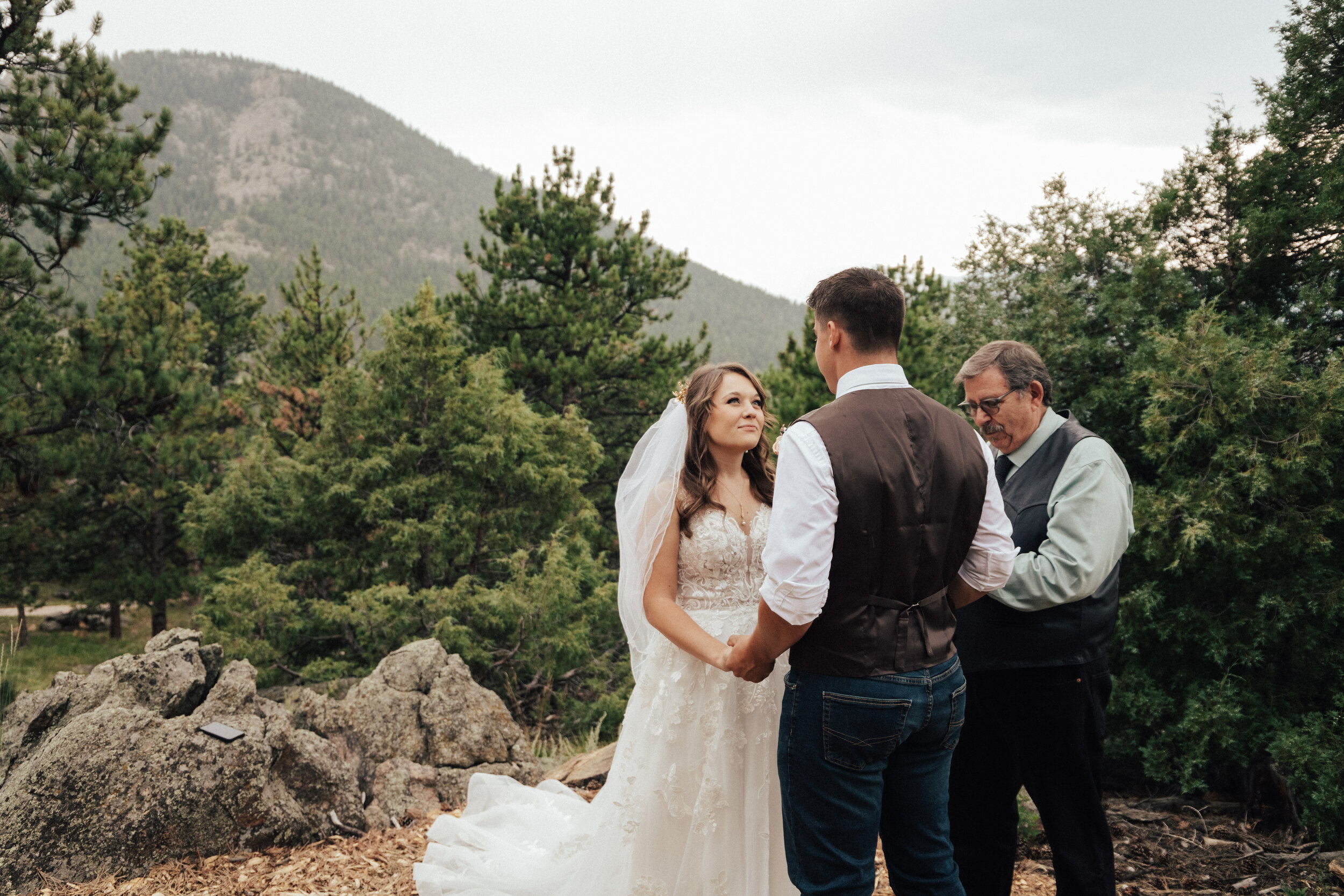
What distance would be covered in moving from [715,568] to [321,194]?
130m

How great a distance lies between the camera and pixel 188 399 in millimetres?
10047

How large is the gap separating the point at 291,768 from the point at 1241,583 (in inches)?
248

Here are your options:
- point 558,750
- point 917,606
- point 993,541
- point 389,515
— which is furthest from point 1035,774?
point 389,515

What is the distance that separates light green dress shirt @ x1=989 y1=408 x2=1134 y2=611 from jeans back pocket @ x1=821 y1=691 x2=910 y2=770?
86 centimetres

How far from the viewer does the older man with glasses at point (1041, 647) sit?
2557mm

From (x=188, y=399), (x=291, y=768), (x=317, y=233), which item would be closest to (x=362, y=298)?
(x=317, y=233)

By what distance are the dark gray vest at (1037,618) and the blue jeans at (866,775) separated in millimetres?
668

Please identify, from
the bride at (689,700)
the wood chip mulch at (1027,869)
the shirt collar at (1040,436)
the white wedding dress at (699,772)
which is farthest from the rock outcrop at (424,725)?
the shirt collar at (1040,436)

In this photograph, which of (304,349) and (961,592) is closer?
(961,592)

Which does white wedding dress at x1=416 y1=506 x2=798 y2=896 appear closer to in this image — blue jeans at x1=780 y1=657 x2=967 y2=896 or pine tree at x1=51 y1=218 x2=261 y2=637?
blue jeans at x1=780 y1=657 x2=967 y2=896

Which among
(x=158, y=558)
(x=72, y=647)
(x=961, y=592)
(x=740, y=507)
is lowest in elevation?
(x=72, y=647)

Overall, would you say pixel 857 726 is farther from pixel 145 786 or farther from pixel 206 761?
pixel 145 786

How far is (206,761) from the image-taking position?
3268 millimetres

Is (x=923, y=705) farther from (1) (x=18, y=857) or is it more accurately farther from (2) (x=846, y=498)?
(1) (x=18, y=857)
